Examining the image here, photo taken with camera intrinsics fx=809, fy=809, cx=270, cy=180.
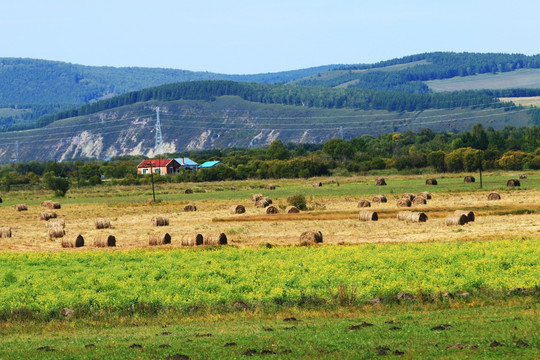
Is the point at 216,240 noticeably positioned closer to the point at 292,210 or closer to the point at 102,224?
the point at 102,224

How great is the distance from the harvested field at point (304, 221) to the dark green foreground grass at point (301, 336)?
20551 millimetres

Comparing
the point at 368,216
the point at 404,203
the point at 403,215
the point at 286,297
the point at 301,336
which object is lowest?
the point at 404,203

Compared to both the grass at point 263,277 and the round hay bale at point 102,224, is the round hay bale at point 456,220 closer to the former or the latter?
the grass at point 263,277

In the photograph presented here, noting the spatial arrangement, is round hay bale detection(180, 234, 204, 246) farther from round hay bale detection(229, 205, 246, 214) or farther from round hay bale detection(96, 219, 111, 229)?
round hay bale detection(229, 205, 246, 214)

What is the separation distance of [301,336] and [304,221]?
4149 centimetres

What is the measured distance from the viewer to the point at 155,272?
112ft

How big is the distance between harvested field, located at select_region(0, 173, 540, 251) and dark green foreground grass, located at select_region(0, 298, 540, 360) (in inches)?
809

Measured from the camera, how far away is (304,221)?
6319cm

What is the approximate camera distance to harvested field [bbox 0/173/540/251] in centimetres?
4988

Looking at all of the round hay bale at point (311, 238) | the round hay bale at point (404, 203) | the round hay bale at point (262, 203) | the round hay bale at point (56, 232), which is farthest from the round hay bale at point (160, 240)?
the round hay bale at point (262, 203)

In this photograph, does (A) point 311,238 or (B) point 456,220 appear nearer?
(A) point 311,238

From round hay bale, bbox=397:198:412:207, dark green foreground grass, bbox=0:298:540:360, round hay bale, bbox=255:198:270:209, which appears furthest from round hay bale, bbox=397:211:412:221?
dark green foreground grass, bbox=0:298:540:360

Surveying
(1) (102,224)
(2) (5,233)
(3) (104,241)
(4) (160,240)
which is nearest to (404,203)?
(1) (102,224)

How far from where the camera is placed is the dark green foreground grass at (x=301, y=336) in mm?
19344
